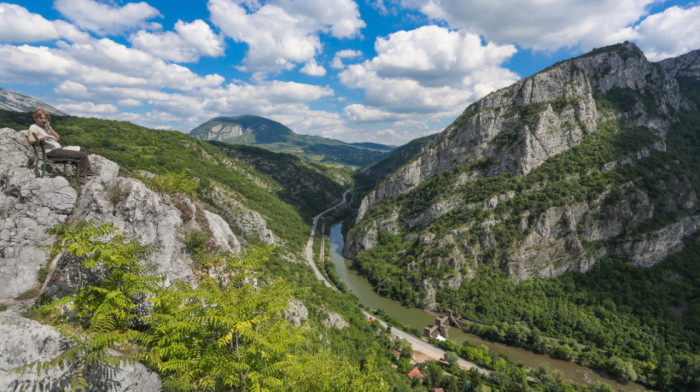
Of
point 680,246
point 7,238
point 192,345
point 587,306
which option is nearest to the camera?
point 192,345

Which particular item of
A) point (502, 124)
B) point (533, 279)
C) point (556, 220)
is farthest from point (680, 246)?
point (502, 124)

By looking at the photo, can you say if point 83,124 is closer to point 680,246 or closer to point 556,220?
point 556,220

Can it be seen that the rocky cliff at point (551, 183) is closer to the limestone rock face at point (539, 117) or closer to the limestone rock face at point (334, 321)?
the limestone rock face at point (539, 117)

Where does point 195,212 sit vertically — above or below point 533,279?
above

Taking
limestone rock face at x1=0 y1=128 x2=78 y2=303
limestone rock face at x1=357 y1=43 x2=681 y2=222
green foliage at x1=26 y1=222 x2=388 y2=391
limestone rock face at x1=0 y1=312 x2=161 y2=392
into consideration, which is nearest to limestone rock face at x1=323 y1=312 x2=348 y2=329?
limestone rock face at x1=0 y1=128 x2=78 y2=303

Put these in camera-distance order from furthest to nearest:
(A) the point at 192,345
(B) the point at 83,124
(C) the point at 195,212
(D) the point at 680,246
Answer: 1. (B) the point at 83,124
2. (D) the point at 680,246
3. (C) the point at 195,212
4. (A) the point at 192,345

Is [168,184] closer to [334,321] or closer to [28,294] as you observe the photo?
[28,294]
